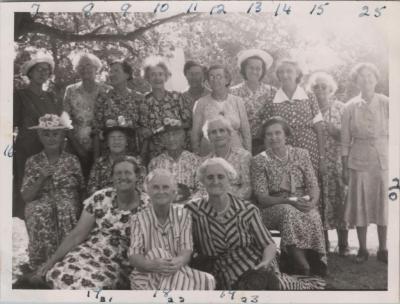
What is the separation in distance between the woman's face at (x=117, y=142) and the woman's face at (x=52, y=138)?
0.89 ft

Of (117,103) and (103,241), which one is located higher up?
(117,103)

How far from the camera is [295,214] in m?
2.69

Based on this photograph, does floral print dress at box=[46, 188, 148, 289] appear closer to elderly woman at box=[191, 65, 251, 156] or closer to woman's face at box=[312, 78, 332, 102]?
elderly woman at box=[191, 65, 251, 156]

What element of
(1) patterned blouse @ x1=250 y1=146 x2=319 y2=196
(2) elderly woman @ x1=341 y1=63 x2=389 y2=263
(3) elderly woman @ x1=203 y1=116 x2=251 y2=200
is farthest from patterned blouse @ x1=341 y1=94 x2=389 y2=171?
(3) elderly woman @ x1=203 y1=116 x2=251 y2=200

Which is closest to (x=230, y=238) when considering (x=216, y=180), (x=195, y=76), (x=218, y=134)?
(x=216, y=180)

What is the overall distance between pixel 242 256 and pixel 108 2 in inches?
61.9

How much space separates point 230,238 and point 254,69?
3.00 ft

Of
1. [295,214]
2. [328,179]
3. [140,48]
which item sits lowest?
[295,214]

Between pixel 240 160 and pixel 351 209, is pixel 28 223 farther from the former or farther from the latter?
pixel 351 209

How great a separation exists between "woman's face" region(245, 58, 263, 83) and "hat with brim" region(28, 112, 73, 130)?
1.02m

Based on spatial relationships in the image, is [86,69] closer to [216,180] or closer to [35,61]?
[35,61]

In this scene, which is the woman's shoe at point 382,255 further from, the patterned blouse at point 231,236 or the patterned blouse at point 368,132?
the patterned blouse at point 231,236

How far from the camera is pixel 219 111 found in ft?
8.96

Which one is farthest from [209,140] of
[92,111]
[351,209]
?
[351,209]
